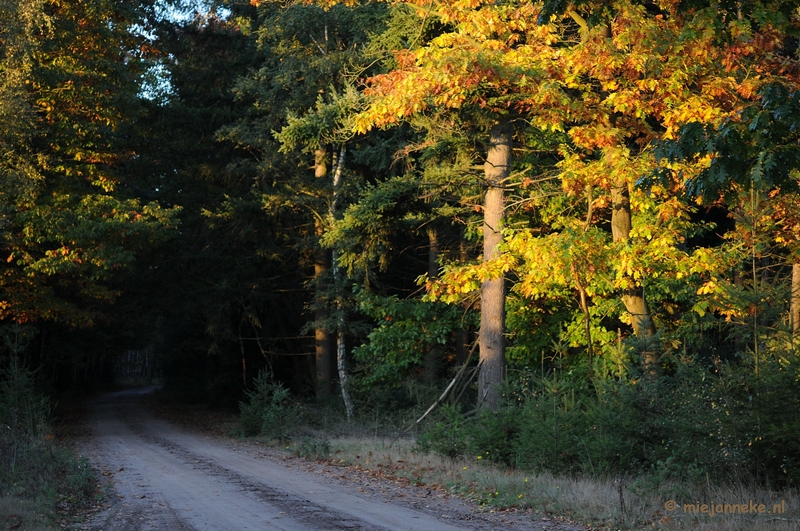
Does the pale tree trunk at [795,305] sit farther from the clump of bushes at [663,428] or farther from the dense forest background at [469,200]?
the clump of bushes at [663,428]

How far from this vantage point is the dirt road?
9.37 metres

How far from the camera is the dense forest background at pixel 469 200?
1102cm

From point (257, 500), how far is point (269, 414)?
11457mm

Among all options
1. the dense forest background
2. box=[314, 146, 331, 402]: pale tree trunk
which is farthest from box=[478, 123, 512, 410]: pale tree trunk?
box=[314, 146, 331, 402]: pale tree trunk

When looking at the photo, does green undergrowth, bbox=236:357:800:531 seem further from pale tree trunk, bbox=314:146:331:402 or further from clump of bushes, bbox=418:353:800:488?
pale tree trunk, bbox=314:146:331:402

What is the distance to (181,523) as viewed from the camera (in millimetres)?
9320

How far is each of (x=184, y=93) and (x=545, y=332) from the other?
721 inches

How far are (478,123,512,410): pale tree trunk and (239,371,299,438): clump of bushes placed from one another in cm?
728

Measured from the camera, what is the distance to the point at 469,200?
1938 centimetres

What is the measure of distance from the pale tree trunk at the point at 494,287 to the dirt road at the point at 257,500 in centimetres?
430

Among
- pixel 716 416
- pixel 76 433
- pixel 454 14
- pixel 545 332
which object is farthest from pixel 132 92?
pixel 716 416

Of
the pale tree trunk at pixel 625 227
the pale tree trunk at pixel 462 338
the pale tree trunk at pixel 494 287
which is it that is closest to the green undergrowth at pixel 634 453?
the pale tree trunk at pixel 494 287

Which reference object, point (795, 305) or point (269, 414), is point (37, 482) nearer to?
point (269, 414)

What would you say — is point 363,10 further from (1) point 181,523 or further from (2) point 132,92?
(1) point 181,523
